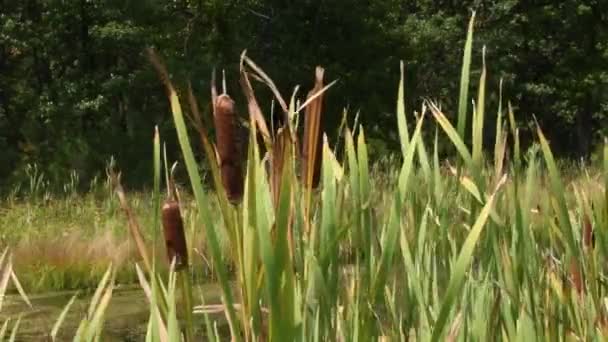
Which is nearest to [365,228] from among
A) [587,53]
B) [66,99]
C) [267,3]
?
[267,3]

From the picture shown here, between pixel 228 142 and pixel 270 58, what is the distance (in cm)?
1867

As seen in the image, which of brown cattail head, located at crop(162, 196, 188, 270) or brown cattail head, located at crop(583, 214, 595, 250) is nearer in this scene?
brown cattail head, located at crop(162, 196, 188, 270)

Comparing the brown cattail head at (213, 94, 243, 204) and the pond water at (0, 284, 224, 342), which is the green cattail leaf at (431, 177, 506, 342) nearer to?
the brown cattail head at (213, 94, 243, 204)

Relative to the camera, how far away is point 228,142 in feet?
3.20

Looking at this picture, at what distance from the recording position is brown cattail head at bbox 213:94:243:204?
968 millimetres

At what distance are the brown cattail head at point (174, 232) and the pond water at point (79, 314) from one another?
127 inches

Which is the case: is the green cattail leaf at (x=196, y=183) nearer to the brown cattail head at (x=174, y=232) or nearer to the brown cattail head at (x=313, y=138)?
the brown cattail head at (x=174, y=232)

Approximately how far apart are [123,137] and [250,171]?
18277 mm

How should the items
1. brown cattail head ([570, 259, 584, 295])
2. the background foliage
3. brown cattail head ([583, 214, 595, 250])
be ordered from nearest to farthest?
brown cattail head ([570, 259, 584, 295]), brown cattail head ([583, 214, 595, 250]), the background foliage

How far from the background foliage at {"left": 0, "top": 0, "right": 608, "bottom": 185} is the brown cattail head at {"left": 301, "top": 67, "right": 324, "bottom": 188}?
16.5 m

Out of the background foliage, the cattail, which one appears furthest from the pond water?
the background foliage

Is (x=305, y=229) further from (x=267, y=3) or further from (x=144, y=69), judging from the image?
(x=144, y=69)

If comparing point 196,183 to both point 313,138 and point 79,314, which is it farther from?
point 79,314

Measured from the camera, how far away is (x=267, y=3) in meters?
19.7
